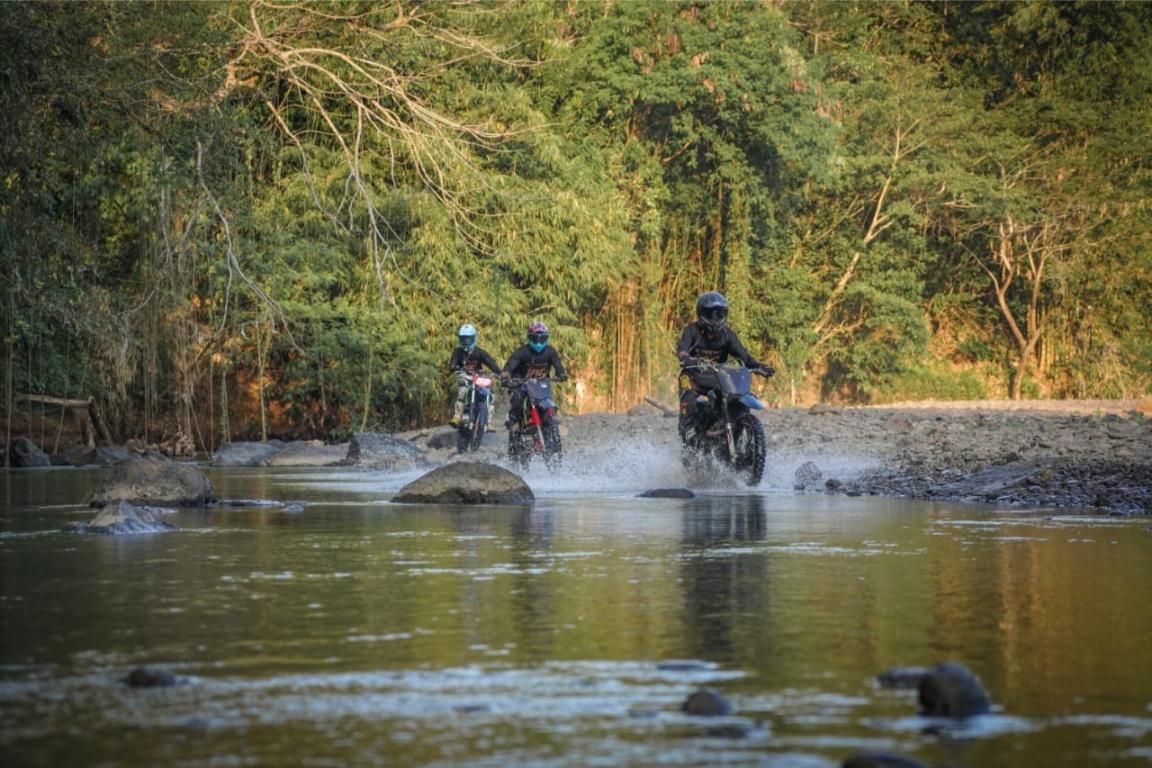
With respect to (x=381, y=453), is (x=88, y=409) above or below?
above

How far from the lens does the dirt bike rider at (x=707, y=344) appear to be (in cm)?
2022

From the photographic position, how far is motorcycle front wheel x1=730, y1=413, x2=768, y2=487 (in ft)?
64.7

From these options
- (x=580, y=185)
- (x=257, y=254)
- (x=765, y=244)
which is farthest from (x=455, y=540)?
(x=765, y=244)

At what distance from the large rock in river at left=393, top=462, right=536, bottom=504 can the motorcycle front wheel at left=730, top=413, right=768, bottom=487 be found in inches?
121

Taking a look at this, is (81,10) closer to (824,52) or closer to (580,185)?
(580,185)

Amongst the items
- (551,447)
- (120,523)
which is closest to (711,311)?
(551,447)

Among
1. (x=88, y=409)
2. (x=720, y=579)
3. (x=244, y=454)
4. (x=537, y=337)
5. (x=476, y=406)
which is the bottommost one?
(x=720, y=579)

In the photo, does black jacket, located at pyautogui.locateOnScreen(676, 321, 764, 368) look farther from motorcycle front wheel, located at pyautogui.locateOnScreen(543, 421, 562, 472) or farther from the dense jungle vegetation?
the dense jungle vegetation

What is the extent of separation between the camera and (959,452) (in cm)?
2277

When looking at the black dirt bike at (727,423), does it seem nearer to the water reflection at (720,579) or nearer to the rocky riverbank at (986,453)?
the rocky riverbank at (986,453)

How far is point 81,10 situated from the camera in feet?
66.4

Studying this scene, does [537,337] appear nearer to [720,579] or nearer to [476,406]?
[476,406]

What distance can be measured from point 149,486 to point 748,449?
6264mm

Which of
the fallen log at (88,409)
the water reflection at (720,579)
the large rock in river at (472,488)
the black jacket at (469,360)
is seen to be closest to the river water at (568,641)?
the water reflection at (720,579)
